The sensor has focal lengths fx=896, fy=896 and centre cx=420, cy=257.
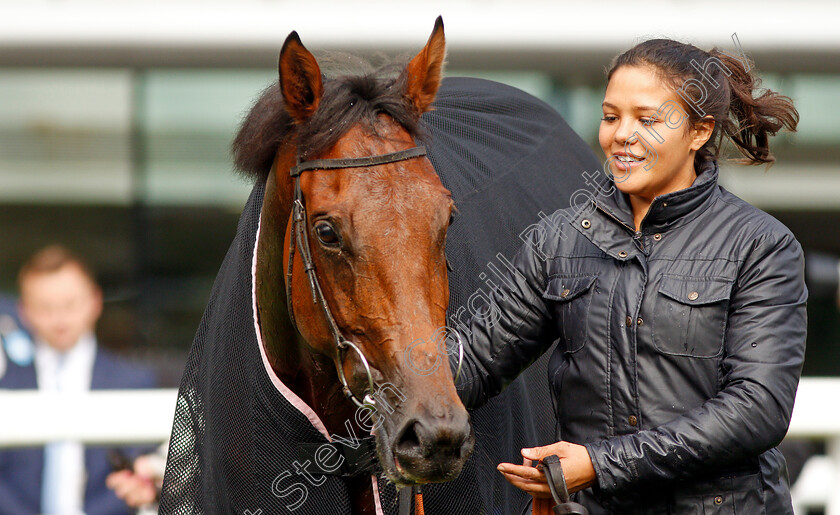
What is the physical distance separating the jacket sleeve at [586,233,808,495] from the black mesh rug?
2.18ft

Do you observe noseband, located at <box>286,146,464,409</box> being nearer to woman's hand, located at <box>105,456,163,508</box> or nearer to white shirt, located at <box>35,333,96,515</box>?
woman's hand, located at <box>105,456,163,508</box>

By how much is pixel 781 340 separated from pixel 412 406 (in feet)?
2.50

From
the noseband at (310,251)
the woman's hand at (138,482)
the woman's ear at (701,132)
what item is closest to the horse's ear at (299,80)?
the noseband at (310,251)

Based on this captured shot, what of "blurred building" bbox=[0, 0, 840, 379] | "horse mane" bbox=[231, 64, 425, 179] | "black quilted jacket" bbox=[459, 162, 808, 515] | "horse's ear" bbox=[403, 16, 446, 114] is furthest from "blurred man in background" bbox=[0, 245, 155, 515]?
"blurred building" bbox=[0, 0, 840, 379]

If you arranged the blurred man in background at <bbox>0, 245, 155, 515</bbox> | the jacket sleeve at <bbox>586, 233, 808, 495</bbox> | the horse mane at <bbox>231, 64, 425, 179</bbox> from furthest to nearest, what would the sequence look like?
1. the blurred man in background at <bbox>0, 245, 155, 515</bbox>
2. the horse mane at <bbox>231, 64, 425, 179</bbox>
3. the jacket sleeve at <bbox>586, 233, 808, 495</bbox>

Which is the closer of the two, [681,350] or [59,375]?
[681,350]

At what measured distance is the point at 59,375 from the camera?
400 cm

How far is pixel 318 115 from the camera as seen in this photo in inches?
83.4

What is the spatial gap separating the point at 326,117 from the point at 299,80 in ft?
0.39

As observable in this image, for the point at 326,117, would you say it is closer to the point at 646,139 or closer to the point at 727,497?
the point at 646,139

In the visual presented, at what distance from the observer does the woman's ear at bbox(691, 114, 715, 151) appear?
6.69 ft

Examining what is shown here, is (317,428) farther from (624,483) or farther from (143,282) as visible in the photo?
(143,282)

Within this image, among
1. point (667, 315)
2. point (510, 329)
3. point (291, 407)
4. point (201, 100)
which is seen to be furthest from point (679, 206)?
point (201, 100)

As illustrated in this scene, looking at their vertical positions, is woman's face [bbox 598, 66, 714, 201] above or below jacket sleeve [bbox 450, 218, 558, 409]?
above
